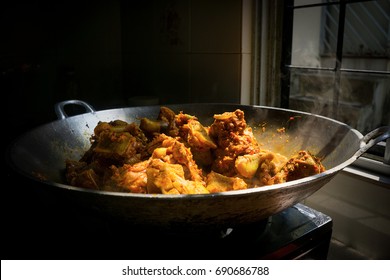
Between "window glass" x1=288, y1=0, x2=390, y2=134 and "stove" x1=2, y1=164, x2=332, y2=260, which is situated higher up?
"window glass" x1=288, y1=0, x2=390, y2=134

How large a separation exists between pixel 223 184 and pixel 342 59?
106 inches

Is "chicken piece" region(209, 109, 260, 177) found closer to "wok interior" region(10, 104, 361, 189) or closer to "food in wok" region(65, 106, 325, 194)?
"food in wok" region(65, 106, 325, 194)

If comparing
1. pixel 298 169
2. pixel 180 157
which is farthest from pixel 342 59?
pixel 180 157

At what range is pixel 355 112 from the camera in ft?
17.1

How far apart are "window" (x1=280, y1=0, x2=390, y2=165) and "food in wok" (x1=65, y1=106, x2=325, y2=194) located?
902 millimetres

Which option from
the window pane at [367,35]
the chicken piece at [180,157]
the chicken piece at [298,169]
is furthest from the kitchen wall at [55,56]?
the window pane at [367,35]

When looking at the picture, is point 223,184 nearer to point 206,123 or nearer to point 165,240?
point 165,240

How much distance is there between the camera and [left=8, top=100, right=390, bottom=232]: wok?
2.10 ft

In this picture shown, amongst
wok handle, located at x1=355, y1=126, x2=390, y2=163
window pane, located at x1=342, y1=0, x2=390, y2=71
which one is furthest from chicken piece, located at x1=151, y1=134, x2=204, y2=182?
window pane, located at x1=342, y1=0, x2=390, y2=71

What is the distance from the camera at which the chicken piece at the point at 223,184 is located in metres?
0.96

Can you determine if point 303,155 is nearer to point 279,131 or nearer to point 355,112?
point 279,131

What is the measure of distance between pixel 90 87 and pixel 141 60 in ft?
1.61

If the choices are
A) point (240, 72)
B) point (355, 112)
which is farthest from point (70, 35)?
point (355, 112)

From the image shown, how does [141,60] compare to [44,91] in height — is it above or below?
above
